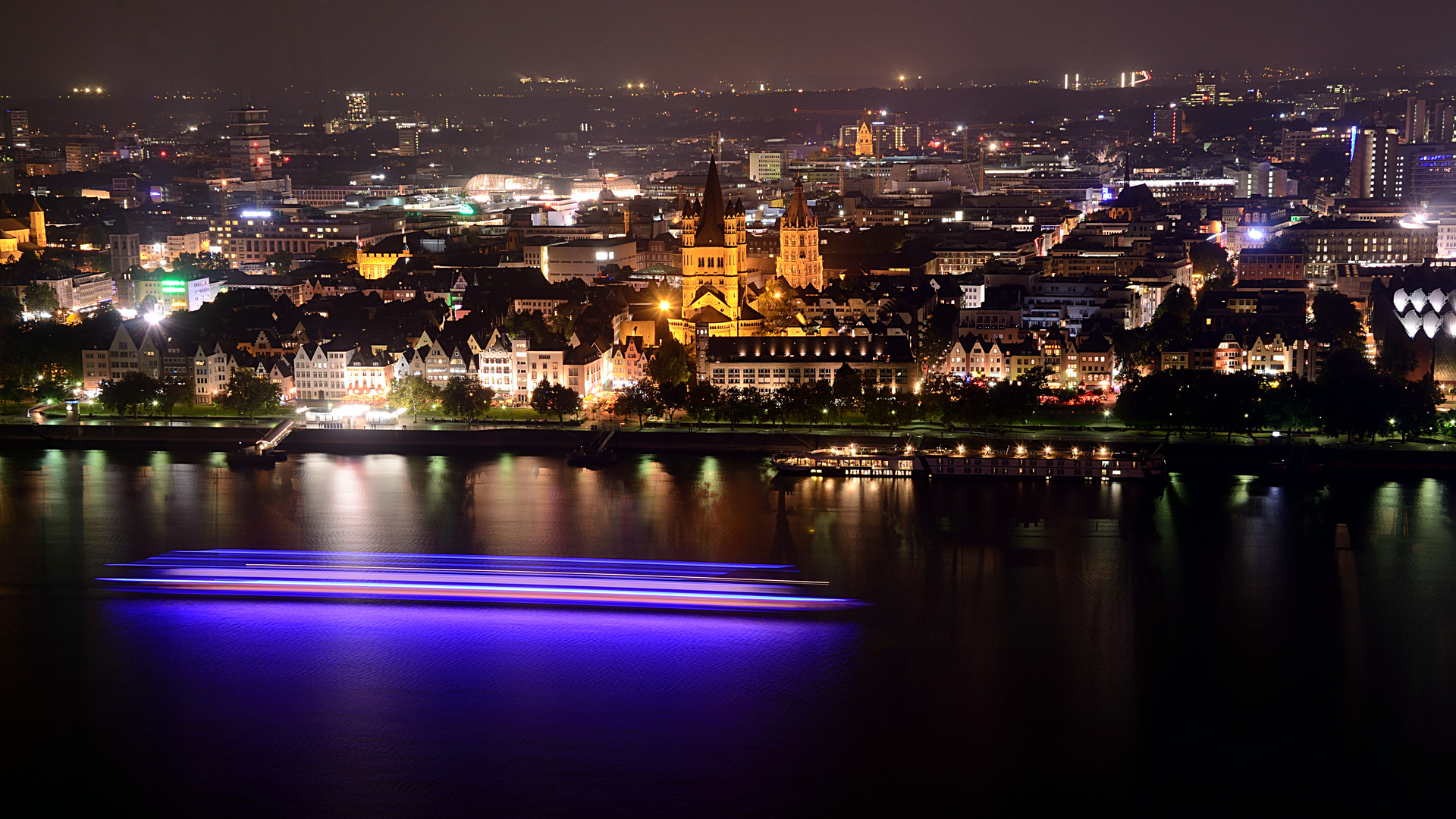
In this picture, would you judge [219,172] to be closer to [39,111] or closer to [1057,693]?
[39,111]

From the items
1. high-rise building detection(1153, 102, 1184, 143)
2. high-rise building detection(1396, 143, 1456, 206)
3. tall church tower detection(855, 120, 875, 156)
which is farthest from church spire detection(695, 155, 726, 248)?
high-rise building detection(1153, 102, 1184, 143)

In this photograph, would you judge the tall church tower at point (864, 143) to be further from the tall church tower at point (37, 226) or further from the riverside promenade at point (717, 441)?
the riverside promenade at point (717, 441)

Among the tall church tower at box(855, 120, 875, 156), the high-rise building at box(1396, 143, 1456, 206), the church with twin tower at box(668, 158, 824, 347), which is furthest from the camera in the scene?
the tall church tower at box(855, 120, 875, 156)

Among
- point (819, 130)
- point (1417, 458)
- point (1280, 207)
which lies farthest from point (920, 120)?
point (1417, 458)

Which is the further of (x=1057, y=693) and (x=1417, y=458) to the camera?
(x=1417, y=458)

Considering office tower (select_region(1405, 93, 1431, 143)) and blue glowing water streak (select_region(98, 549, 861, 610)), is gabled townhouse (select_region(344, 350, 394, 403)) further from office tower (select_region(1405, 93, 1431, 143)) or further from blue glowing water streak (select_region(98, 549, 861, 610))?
office tower (select_region(1405, 93, 1431, 143))

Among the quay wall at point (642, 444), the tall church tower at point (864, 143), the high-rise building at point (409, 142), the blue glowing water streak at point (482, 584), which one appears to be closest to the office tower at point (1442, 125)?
the tall church tower at point (864, 143)
